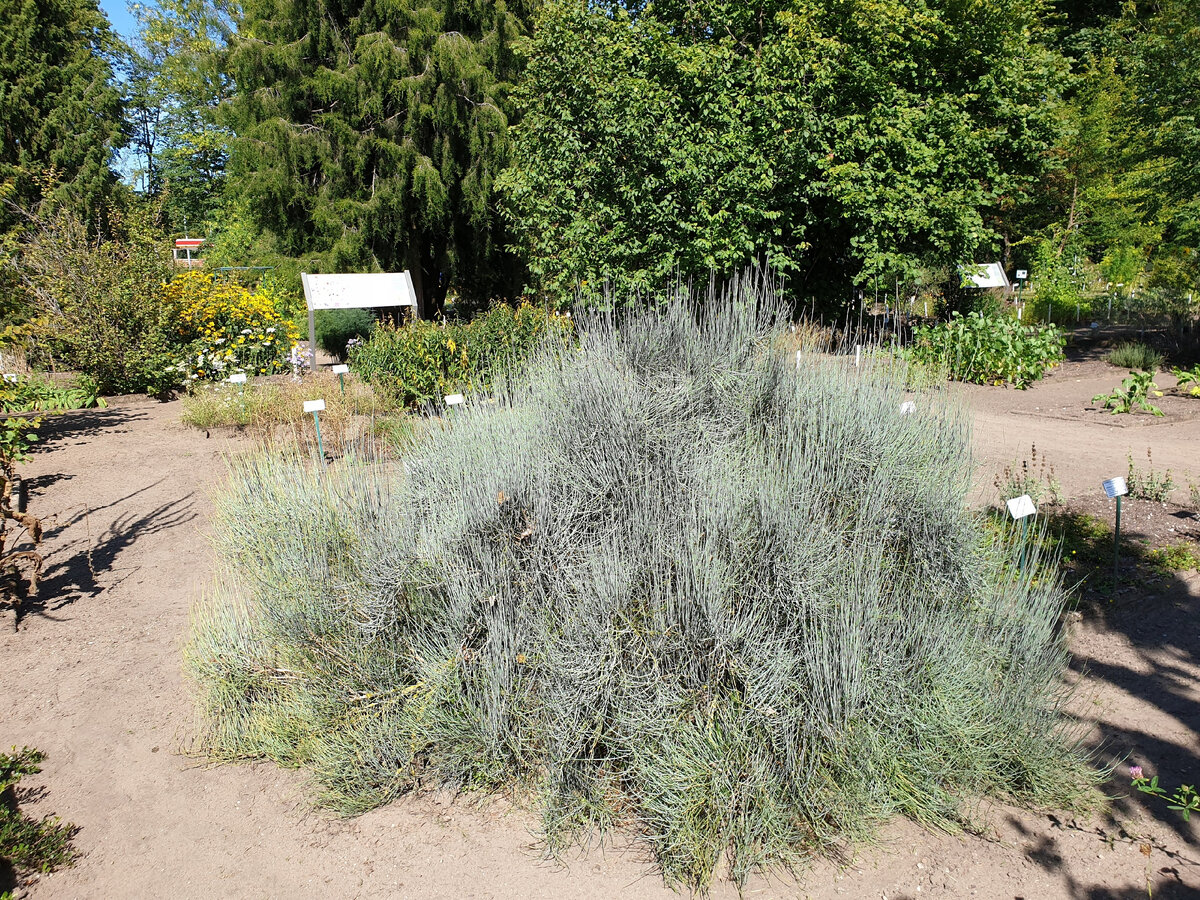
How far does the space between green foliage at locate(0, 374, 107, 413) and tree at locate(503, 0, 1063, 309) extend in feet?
21.7

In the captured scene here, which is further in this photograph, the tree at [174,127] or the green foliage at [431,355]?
the tree at [174,127]

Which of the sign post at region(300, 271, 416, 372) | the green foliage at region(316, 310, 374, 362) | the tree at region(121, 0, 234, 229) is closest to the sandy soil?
the sign post at region(300, 271, 416, 372)

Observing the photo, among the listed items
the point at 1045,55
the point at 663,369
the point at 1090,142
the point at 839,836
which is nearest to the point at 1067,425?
the point at 663,369

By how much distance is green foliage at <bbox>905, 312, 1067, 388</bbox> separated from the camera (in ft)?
37.5

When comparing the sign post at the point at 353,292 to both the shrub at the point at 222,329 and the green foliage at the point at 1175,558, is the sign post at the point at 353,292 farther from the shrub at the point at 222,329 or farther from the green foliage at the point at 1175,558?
the green foliage at the point at 1175,558

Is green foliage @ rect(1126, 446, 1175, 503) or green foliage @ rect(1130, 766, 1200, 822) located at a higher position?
green foliage @ rect(1126, 446, 1175, 503)

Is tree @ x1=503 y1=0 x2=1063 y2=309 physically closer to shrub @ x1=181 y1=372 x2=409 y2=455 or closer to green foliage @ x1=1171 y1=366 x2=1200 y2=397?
green foliage @ x1=1171 y1=366 x2=1200 y2=397

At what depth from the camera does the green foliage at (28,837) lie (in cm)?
275

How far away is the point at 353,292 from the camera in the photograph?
11.4m

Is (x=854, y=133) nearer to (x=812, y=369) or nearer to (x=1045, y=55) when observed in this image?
(x=1045, y=55)

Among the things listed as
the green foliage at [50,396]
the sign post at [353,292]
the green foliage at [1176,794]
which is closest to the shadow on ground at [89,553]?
the green foliage at [50,396]

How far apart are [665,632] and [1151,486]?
205 inches

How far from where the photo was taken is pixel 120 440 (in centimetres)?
823

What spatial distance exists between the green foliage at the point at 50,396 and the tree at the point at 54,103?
13.5m
